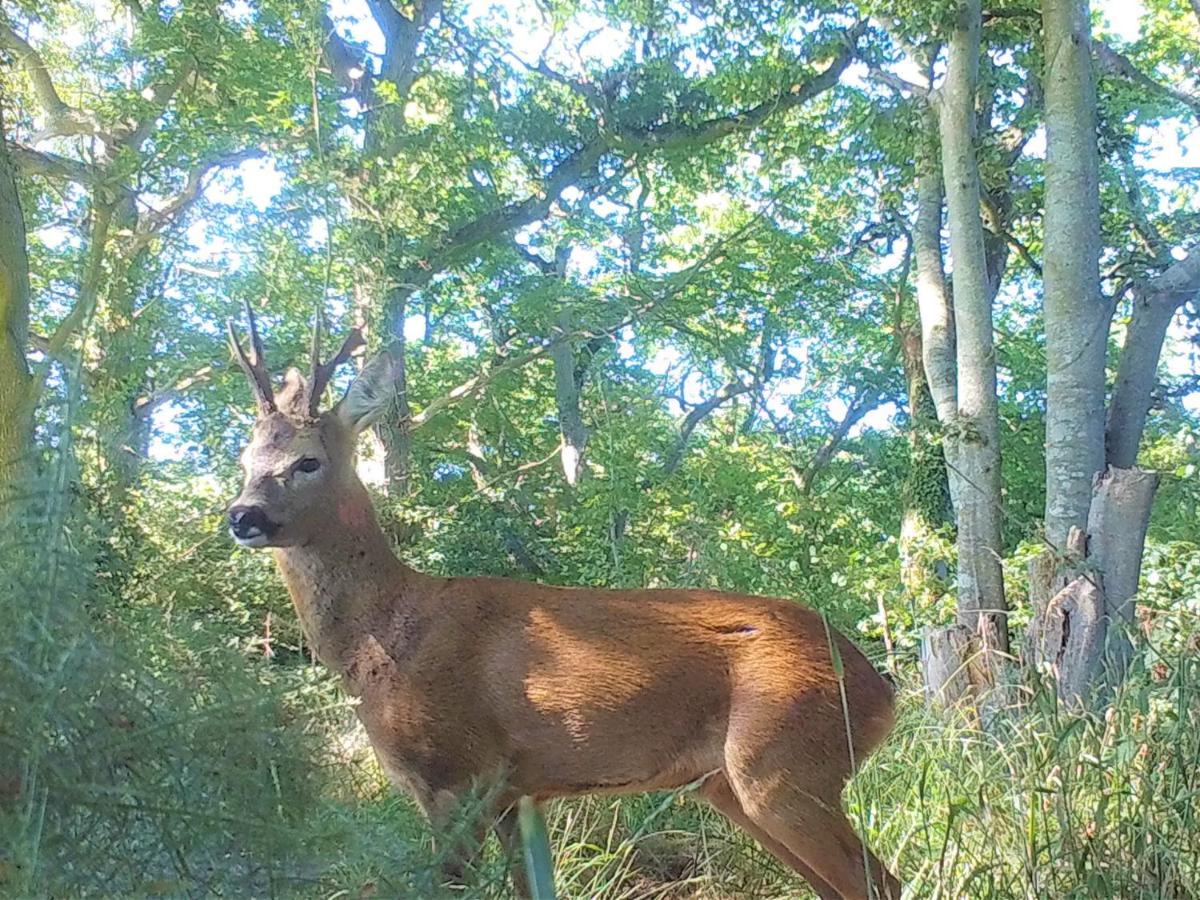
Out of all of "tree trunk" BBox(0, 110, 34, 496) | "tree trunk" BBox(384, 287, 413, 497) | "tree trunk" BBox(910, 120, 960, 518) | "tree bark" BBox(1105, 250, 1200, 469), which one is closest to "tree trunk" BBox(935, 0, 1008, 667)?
"tree trunk" BBox(910, 120, 960, 518)

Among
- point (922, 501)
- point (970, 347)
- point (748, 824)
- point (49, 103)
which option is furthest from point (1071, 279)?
point (49, 103)

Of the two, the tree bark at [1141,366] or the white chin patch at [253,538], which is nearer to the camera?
the white chin patch at [253,538]

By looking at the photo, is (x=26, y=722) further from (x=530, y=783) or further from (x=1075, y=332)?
(x=1075, y=332)

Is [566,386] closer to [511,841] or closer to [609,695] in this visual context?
[609,695]

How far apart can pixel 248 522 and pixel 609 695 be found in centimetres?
121

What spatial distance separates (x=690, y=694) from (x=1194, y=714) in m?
1.31

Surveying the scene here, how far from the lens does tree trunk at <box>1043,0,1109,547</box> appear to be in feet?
22.7

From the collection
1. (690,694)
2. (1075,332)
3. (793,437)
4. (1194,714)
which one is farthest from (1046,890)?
(793,437)

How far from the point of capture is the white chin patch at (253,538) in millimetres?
3547

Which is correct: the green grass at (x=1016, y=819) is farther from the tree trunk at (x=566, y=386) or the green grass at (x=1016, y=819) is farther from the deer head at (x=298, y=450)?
the tree trunk at (x=566, y=386)

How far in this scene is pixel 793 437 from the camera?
15.4 meters

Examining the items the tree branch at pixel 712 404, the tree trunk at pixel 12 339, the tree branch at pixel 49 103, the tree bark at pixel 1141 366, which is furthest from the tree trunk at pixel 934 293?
the tree branch at pixel 49 103

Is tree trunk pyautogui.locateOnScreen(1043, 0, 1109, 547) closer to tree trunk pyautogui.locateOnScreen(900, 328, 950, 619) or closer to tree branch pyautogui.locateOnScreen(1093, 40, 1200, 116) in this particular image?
tree branch pyautogui.locateOnScreen(1093, 40, 1200, 116)

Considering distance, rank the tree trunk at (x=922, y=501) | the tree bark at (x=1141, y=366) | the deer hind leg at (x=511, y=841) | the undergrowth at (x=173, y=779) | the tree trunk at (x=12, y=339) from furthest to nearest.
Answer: the tree trunk at (x=922, y=501)
the tree bark at (x=1141, y=366)
the deer hind leg at (x=511, y=841)
the tree trunk at (x=12, y=339)
the undergrowth at (x=173, y=779)
